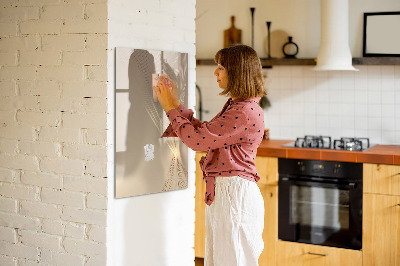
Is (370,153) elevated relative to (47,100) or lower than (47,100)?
lower

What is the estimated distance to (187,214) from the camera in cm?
316

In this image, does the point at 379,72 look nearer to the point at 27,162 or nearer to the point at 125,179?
the point at 125,179

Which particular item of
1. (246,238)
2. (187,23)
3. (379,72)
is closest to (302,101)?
(379,72)

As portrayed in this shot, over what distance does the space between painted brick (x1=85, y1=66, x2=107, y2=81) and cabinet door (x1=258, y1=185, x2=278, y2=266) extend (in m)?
1.81

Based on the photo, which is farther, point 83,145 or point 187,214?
point 187,214

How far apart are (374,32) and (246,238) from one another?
2.36 m

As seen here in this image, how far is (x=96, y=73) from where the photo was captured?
9.01ft

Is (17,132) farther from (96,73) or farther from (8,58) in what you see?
(96,73)

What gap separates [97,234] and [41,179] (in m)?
0.44

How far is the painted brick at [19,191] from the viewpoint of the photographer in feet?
9.82

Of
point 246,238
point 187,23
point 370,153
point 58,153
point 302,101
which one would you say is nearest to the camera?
point 246,238

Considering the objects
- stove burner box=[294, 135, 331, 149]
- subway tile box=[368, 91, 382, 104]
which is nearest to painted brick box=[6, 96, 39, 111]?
stove burner box=[294, 135, 331, 149]

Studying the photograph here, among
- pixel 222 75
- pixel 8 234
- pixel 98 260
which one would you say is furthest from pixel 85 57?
pixel 8 234

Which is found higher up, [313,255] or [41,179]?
[41,179]
